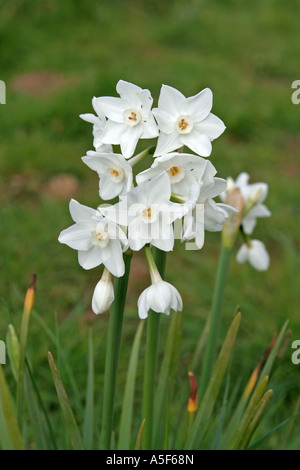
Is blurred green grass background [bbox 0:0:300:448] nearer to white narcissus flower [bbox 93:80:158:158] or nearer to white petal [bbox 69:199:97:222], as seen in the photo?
white petal [bbox 69:199:97:222]

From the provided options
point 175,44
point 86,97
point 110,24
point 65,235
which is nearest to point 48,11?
point 110,24

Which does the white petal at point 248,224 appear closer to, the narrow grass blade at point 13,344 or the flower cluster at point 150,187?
the flower cluster at point 150,187

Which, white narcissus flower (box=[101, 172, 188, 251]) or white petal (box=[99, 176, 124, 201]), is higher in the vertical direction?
white petal (box=[99, 176, 124, 201])

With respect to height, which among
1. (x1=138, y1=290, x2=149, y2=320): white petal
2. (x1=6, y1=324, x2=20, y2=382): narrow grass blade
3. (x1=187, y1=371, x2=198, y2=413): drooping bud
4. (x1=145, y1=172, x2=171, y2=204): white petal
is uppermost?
(x1=145, y1=172, x2=171, y2=204): white petal

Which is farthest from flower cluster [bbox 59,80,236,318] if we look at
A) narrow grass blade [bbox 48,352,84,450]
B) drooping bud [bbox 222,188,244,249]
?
drooping bud [bbox 222,188,244,249]

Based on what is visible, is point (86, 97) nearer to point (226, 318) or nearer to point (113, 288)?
point (226, 318)

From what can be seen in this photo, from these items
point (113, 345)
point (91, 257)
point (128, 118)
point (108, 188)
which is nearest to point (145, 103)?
point (128, 118)

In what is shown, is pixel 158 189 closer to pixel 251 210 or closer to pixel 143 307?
pixel 143 307
